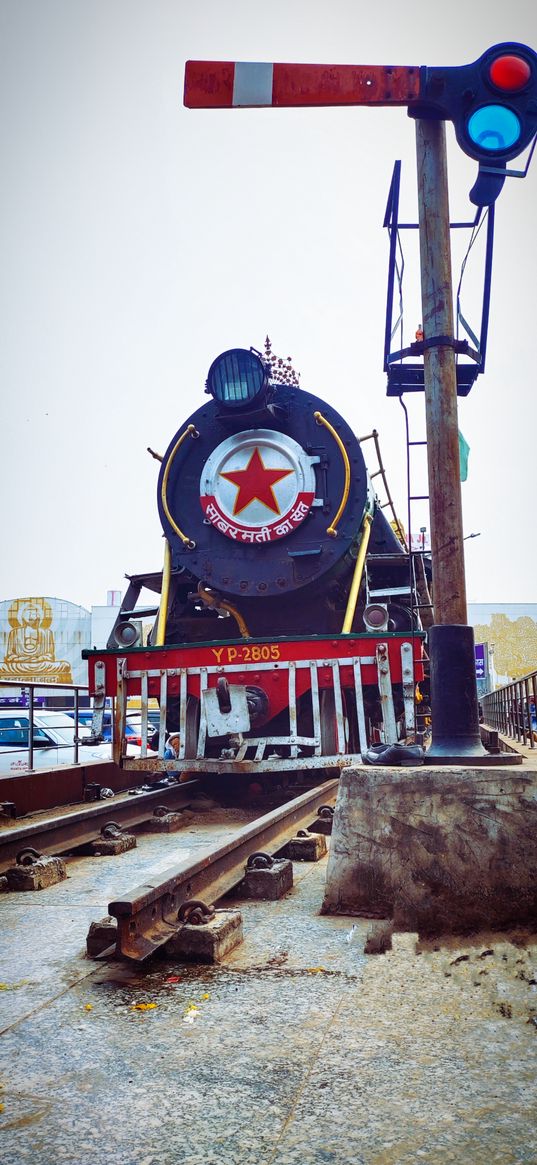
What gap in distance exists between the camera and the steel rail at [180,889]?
9.15 feet

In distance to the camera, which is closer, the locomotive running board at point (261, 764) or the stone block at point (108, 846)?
the stone block at point (108, 846)

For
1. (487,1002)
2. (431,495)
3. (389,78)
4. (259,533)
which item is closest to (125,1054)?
(487,1002)

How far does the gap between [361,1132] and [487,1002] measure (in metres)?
0.80

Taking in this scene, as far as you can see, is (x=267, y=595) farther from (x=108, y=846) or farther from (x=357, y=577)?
(x=108, y=846)

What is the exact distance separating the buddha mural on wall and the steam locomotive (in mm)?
34081

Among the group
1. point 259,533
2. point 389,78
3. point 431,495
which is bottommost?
point 431,495

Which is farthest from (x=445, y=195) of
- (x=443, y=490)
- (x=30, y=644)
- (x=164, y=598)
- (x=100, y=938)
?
(x=30, y=644)

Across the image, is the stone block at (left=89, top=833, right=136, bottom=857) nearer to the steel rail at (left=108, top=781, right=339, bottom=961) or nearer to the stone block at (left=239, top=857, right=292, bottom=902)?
the steel rail at (left=108, top=781, right=339, bottom=961)

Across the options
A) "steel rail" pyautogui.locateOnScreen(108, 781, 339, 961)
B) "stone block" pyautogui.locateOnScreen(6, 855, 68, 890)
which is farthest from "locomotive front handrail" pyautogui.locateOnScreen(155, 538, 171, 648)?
"stone block" pyautogui.locateOnScreen(6, 855, 68, 890)

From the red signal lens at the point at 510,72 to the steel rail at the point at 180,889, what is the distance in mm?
3352

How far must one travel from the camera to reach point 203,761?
20.4ft

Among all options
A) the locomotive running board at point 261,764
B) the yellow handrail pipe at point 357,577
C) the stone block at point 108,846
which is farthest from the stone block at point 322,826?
the yellow handrail pipe at point 357,577

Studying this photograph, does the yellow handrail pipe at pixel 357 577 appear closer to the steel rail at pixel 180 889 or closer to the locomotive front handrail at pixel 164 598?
the locomotive front handrail at pixel 164 598

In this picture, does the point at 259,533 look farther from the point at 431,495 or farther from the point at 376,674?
the point at 431,495
